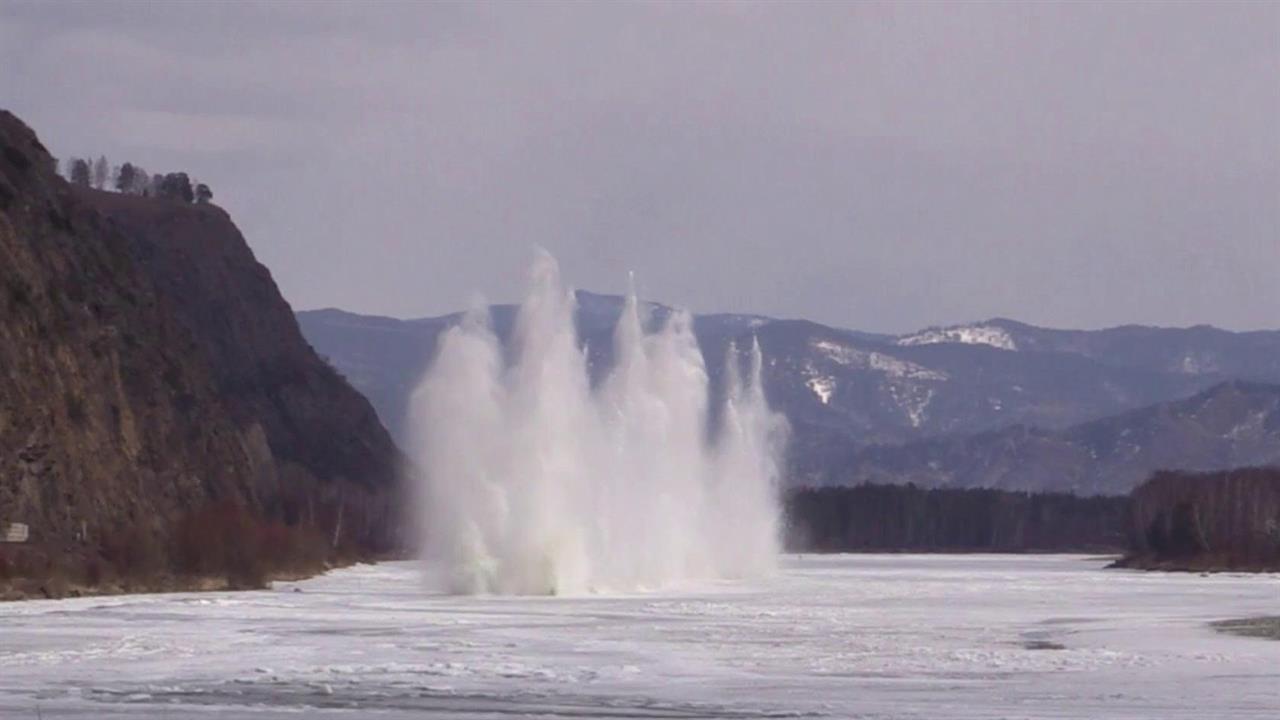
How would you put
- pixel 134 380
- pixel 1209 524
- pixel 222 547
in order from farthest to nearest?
pixel 1209 524 < pixel 134 380 < pixel 222 547

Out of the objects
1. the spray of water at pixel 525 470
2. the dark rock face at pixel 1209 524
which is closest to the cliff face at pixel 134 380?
the spray of water at pixel 525 470

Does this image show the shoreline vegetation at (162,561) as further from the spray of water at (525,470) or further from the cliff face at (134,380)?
the spray of water at (525,470)

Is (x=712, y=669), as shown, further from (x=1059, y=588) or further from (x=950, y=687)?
(x=1059, y=588)

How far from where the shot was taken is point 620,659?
1730 inches

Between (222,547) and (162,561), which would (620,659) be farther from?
(222,547)

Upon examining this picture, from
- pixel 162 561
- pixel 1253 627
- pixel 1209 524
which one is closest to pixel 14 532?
pixel 162 561

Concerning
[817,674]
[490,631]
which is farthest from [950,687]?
[490,631]

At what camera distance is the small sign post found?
75375 mm

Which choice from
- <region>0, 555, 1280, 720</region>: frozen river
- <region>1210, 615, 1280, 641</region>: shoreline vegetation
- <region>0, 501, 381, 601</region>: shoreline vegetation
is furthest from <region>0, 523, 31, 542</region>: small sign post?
<region>1210, 615, 1280, 641</region>: shoreline vegetation

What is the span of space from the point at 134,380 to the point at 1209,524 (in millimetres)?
89736

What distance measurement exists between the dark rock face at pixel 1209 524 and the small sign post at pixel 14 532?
8912 cm

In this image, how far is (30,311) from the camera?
8625 cm

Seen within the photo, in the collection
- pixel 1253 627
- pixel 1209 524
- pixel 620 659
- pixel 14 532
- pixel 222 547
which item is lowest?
pixel 620 659

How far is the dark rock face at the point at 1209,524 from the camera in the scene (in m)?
152
